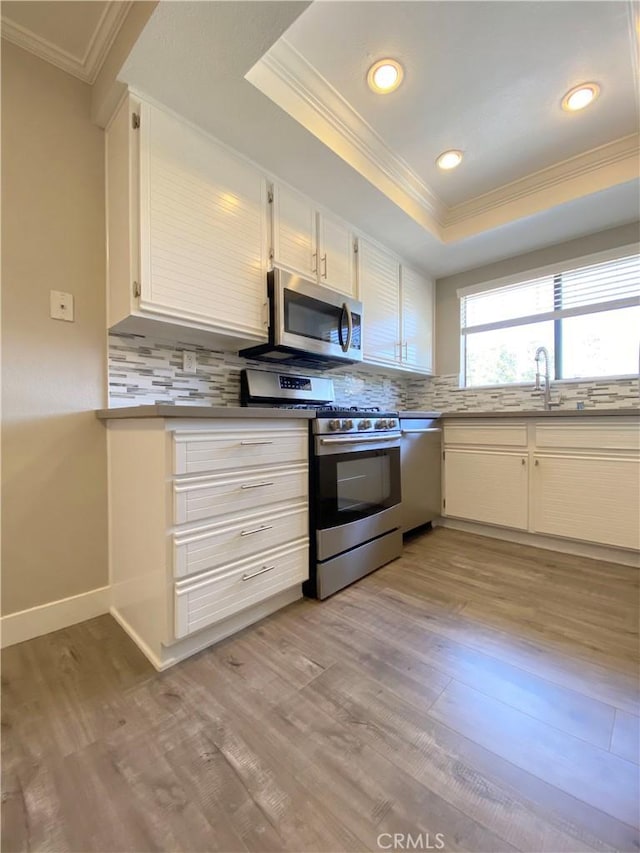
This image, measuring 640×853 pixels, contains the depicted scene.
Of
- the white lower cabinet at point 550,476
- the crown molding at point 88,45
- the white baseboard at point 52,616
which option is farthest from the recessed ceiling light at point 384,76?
the white baseboard at point 52,616

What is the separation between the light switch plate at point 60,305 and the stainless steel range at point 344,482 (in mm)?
858

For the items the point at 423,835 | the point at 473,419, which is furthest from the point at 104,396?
the point at 473,419

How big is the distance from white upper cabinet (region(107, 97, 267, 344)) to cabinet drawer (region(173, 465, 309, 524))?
746mm

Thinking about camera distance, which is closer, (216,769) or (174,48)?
(216,769)

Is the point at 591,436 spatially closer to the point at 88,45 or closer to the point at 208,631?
the point at 208,631

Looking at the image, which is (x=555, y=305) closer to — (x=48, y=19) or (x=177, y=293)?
(x=177, y=293)

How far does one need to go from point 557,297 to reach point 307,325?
6.90 feet

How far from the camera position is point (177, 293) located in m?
1.53

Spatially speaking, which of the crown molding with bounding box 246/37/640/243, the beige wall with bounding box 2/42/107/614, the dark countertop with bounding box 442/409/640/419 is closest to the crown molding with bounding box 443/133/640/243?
the crown molding with bounding box 246/37/640/243

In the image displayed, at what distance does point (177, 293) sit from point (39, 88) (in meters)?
1.01

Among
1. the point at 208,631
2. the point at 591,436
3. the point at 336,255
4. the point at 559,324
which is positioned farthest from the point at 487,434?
the point at 208,631

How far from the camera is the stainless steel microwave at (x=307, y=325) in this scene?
187 centimetres

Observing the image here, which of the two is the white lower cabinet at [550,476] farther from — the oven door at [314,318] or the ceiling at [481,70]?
the ceiling at [481,70]

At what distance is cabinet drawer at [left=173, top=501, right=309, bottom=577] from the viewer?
1228mm
